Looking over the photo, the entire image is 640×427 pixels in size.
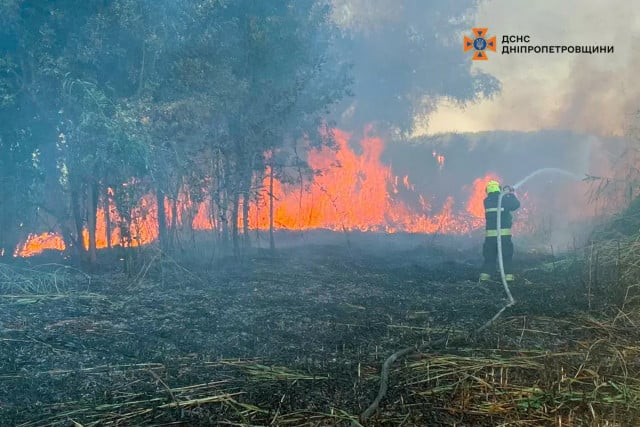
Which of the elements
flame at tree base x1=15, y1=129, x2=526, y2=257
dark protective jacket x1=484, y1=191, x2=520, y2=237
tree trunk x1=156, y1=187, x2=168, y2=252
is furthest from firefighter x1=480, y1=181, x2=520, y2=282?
flame at tree base x1=15, y1=129, x2=526, y2=257

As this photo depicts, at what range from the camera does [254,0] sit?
1219 cm

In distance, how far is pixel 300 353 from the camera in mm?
4719

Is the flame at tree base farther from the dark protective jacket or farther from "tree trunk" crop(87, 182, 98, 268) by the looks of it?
the dark protective jacket

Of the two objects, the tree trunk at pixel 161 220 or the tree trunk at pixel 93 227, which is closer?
the tree trunk at pixel 93 227

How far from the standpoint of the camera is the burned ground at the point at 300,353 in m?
3.33

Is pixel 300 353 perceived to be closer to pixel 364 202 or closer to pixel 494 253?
pixel 494 253

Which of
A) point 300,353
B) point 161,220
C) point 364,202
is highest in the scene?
point 364,202

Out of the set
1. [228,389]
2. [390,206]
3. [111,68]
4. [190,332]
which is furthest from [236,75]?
[390,206]

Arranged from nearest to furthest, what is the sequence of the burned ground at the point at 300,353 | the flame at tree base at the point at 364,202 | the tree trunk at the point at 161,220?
the burned ground at the point at 300,353, the tree trunk at the point at 161,220, the flame at tree base at the point at 364,202

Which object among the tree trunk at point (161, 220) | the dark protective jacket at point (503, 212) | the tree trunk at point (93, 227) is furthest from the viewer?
the tree trunk at point (161, 220)

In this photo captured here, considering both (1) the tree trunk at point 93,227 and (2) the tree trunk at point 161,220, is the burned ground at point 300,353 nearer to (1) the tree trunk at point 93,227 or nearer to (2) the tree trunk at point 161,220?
(1) the tree trunk at point 93,227

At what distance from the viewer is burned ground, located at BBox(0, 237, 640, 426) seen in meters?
3.33

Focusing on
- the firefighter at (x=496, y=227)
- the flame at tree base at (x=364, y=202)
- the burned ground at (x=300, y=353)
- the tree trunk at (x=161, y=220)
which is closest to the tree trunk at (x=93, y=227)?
the burned ground at (x=300, y=353)

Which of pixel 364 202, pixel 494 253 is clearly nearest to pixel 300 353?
pixel 494 253
